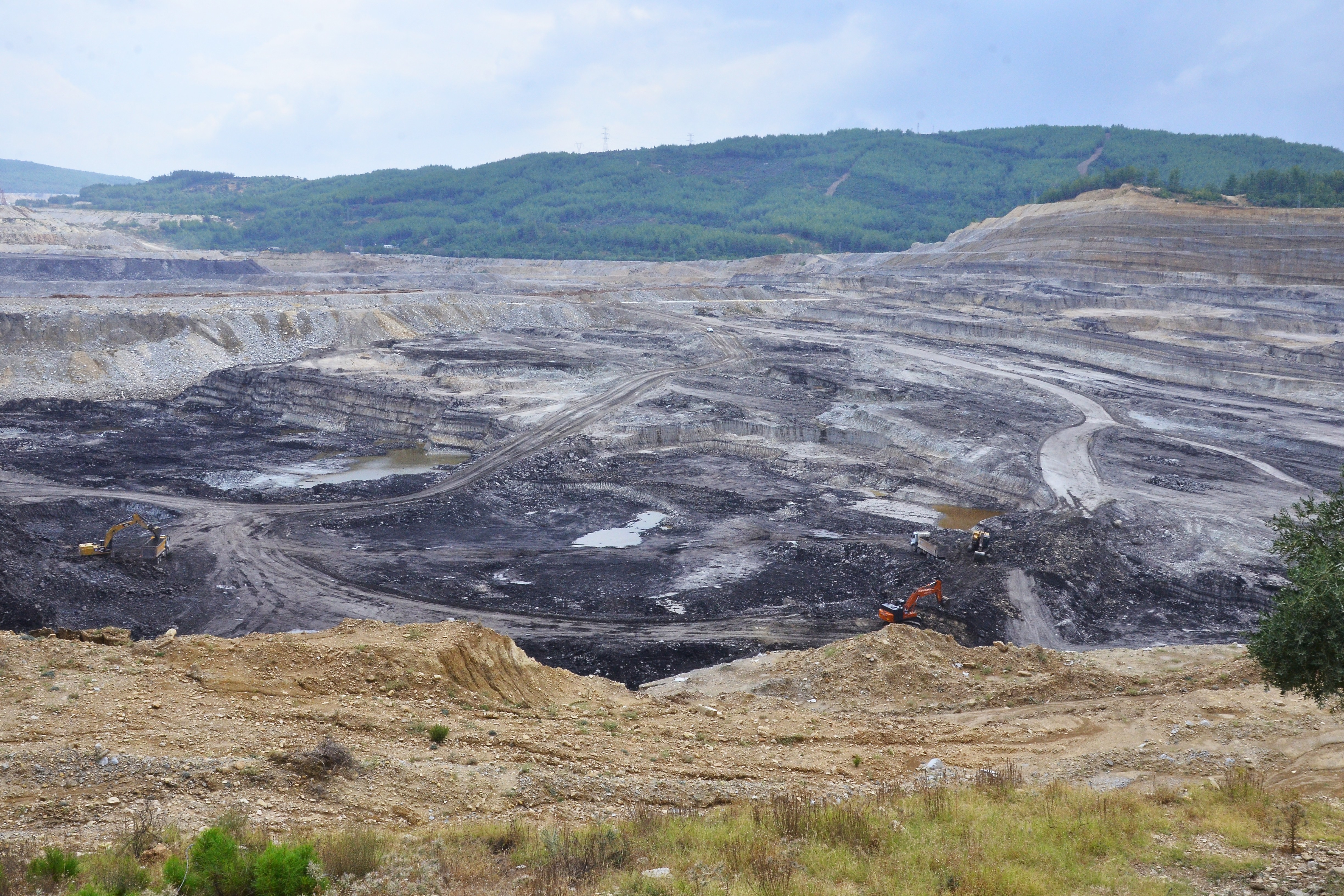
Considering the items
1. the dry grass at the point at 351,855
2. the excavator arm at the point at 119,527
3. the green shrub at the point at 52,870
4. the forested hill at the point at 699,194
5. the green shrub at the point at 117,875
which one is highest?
the forested hill at the point at 699,194

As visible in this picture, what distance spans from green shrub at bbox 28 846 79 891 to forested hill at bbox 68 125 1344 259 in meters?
102

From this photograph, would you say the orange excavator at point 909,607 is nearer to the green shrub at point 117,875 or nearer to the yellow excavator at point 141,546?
the green shrub at point 117,875

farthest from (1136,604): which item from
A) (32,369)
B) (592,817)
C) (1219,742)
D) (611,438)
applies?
(32,369)

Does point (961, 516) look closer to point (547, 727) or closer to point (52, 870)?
point (547, 727)

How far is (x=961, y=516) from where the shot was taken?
24.6 m

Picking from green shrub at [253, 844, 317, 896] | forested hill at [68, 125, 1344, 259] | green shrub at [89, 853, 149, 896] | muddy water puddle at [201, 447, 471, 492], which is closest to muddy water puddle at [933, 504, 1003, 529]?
muddy water puddle at [201, 447, 471, 492]

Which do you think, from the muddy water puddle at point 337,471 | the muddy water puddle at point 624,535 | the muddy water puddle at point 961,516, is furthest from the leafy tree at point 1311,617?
the muddy water puddle at point 337,471

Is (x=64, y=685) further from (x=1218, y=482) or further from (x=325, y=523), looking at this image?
(x=1218, y=482)

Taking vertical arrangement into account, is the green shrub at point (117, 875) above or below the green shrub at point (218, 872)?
below

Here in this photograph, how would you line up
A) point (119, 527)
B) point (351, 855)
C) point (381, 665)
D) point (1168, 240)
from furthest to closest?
point (1168, 240) → point (119, 527) → point (381, 665) → point (351, 855)

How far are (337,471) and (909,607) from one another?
20184mm

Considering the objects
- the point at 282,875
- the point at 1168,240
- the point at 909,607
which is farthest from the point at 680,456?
the point at 1168,240

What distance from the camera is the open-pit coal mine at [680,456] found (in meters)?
17.8

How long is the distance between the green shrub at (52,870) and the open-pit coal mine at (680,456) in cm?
973
